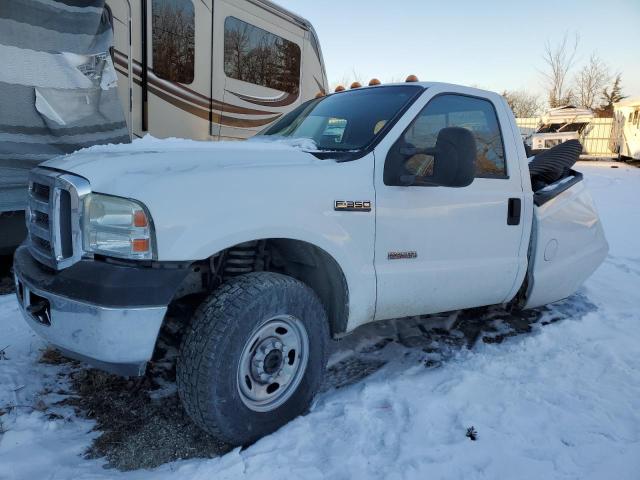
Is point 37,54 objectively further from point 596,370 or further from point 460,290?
point 596,370

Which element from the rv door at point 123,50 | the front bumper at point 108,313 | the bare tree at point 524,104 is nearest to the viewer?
the front bumper at point 108,313

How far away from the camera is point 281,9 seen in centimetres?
746

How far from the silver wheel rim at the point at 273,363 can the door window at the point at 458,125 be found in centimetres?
113

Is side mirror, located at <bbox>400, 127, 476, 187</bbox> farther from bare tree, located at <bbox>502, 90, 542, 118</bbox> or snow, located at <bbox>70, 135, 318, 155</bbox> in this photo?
bare tree, located at <bbox>502, 90, 542, 118</bbox>

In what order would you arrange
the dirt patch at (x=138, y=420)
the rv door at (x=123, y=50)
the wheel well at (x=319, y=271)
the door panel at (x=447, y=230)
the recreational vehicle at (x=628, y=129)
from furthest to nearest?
1. the recreational vehicle at (x=628, y=129)
2. the rv door at (x=123, y=50)
3. the door panel at (x=447, y=230)
4. the wheel well at (x=319, y=271)
5. the dirt patch at (x=138, y=420)

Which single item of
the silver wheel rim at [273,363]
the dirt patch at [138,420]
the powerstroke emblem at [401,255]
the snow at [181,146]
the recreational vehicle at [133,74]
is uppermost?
the recreational vehicle at [133,74]

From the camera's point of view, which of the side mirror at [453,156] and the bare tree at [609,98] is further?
the bare tree at [609,98]

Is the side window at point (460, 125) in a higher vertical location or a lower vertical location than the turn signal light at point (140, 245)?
higher

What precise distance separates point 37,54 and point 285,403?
13.0 feet

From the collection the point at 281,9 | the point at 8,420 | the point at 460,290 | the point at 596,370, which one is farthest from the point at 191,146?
the point at 281,9

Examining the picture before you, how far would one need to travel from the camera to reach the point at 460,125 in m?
3.59

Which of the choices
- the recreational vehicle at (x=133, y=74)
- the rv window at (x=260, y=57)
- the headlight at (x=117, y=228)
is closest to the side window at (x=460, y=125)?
the headlight at (x=117, y=228)

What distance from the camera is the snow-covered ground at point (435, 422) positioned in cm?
238

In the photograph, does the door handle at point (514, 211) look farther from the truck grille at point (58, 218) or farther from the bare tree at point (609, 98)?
the bare tree at point (609, 98)
